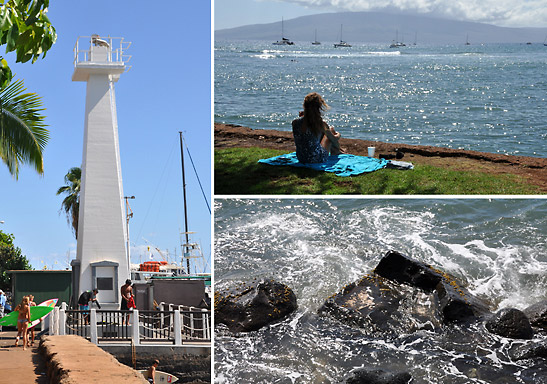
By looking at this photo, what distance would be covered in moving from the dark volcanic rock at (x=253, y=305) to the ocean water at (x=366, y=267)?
0.36 feet

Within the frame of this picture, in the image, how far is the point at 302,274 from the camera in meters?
9.09

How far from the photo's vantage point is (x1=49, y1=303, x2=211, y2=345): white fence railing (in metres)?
16.6

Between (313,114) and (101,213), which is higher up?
(313,114)

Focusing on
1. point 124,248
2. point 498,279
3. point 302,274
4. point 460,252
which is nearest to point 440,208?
point 460,252

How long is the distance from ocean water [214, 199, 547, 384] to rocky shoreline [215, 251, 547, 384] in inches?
4.4

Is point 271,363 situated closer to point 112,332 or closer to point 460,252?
point 460,252

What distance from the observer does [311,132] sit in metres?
9.86

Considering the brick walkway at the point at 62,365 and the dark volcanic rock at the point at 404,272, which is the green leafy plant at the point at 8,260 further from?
the dark volcanic rock at the point at 404,272

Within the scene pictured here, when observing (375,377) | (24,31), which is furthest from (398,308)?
(24,31)

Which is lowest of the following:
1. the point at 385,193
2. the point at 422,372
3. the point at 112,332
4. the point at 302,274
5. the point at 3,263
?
the point at 3,263

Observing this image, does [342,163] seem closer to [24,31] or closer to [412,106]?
[24,31]

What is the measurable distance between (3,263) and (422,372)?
39.1 metres

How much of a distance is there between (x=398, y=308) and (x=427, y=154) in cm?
438

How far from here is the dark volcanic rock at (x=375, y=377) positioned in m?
6.93
